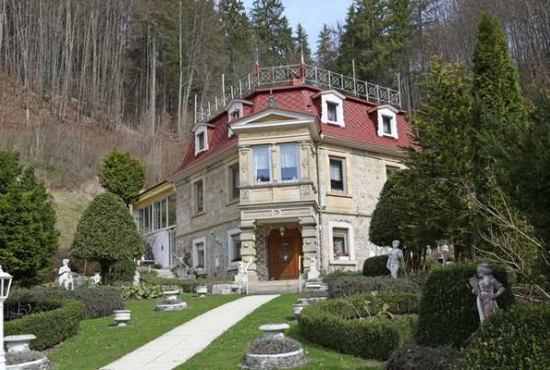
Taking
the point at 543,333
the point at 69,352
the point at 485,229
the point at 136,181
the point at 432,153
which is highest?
the point at 136,181

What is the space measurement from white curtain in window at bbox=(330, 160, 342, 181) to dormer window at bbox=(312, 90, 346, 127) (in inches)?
72.6

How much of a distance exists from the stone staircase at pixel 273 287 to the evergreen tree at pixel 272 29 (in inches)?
1413

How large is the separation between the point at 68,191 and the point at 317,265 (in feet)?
72.7

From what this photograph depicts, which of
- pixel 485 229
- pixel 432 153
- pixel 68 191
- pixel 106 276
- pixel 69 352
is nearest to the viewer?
pixel 69 352

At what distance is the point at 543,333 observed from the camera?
5.64m

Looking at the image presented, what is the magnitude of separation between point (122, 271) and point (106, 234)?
18.0ft

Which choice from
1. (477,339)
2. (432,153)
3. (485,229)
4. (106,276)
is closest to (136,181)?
(106,276)

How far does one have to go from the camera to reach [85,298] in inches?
634

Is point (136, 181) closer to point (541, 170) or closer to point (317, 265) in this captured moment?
point (317, 265)

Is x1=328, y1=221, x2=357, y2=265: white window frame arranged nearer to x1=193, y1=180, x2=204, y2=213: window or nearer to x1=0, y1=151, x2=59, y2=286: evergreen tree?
x1=193, y1=180, x2=204, y2=213: window

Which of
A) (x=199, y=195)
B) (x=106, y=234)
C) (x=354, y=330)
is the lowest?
(x=354, y=330)

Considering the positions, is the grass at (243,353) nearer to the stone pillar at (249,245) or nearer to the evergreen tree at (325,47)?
the stone pillar at (249,245)

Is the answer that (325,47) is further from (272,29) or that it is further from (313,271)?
(313,271)

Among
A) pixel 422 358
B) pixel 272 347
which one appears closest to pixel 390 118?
pixel 272 347
